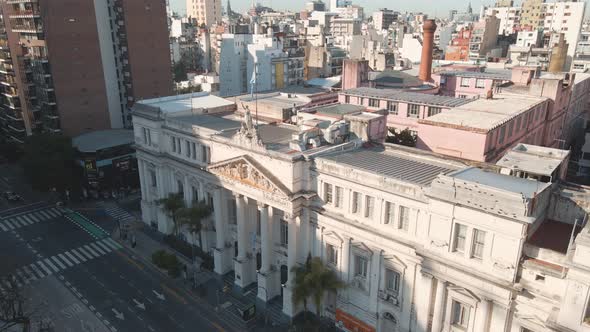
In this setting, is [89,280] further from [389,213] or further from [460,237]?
[460,237]

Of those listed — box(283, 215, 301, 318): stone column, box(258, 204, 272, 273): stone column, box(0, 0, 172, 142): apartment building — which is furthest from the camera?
box(0, 0, 172, 142): apartment building

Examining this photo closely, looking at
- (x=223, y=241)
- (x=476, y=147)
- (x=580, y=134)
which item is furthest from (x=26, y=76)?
(x=580, y=134)

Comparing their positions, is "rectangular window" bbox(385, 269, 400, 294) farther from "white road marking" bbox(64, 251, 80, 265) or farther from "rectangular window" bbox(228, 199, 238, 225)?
"white road marking" bbox(64, 251, 80, 265)

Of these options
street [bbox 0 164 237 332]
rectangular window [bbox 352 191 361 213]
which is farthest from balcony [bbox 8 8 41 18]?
rectangular window [bbox 352 191 361 213]

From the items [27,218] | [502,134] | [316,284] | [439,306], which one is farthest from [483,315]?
[27,218]

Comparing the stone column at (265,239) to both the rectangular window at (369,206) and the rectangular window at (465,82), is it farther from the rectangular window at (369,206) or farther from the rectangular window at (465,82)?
the rectangular window at (465,82)

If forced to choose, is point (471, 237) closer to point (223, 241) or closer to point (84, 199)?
point (223, 241)

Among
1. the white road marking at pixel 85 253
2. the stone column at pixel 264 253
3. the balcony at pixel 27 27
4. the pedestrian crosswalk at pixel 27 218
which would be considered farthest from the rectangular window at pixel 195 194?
the balcony at pixel 27 27
